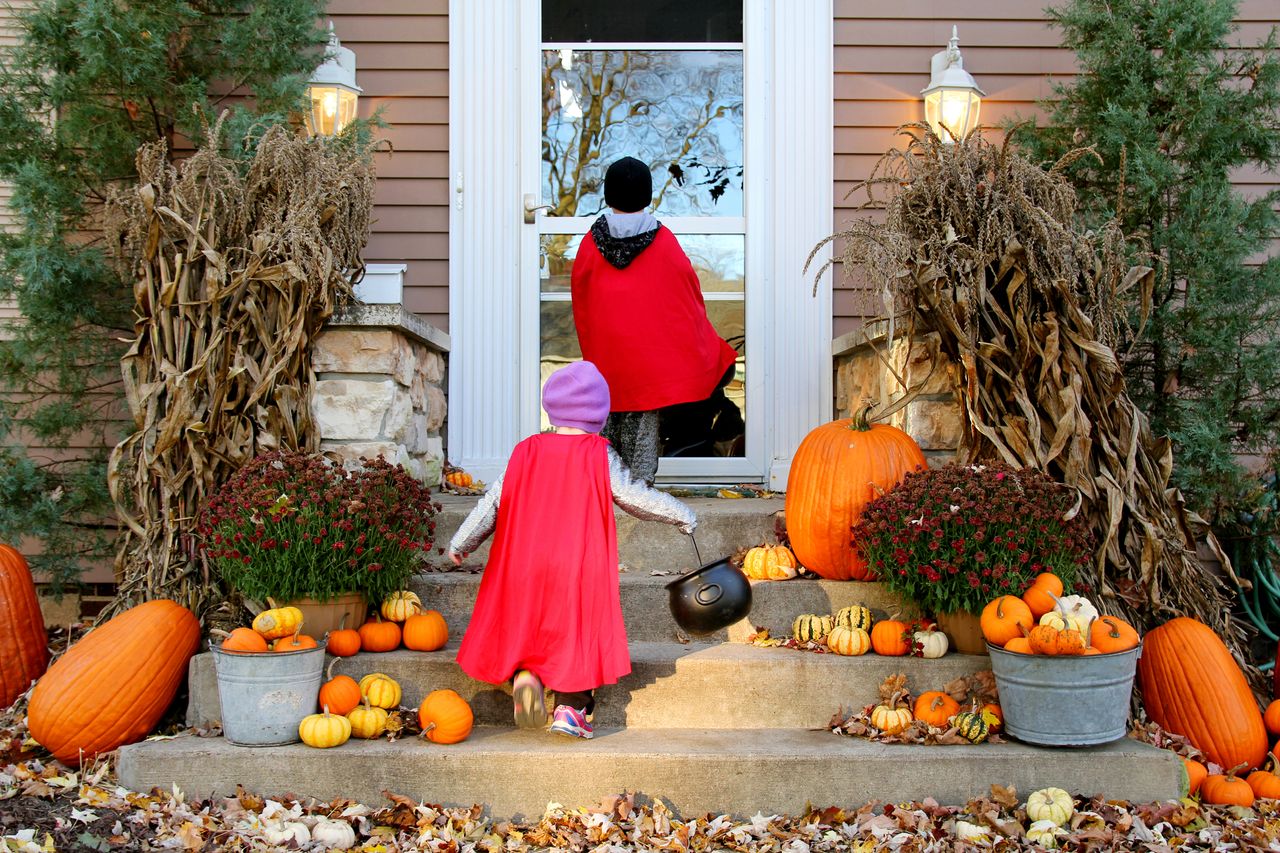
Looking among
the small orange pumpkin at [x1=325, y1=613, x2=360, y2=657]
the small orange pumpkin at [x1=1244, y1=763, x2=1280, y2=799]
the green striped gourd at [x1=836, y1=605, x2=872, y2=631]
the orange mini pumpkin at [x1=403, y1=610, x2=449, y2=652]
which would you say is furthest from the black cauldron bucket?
the small orange pumpkin at [x1=1244, y1=763, x2=1280, y2=799]

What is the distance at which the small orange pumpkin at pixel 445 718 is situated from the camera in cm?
291

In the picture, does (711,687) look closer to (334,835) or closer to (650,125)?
(334,835)

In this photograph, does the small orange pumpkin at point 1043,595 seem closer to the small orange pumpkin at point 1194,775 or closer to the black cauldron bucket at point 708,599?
the small orange pumpkin at point 1194,775

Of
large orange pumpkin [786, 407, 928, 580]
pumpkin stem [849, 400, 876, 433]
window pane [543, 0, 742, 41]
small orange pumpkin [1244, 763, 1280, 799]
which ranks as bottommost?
small orange pumpkin [1244, 763, 1280, 799]

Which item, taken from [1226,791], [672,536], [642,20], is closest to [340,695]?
[672,536]

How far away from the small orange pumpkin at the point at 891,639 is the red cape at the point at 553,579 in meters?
0.82

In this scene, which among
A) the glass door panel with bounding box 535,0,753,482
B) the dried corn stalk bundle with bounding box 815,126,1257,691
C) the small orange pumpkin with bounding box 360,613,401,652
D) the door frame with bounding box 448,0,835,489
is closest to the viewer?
the small orange pumpkin with bounding box 360,613,401,652

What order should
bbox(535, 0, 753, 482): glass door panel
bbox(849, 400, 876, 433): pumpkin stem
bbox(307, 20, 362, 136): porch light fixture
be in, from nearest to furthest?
bbox(849, 400, 876, 433): pumpkin stem → bbox(307, 20, 362, 136): porch light fixture → bbox(535, 0, 753, 482): glass door panel

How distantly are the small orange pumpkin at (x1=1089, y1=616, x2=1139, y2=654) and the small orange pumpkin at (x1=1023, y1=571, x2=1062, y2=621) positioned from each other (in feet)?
0.46

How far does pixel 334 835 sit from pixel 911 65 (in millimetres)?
4369

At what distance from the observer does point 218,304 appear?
3598mm

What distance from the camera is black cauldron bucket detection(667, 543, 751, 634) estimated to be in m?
3.01

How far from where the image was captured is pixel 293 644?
300 centimetres

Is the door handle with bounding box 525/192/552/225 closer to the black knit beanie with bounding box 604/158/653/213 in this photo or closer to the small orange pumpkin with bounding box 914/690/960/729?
→ the black knit beanie with bounding box 604/158/653/213
